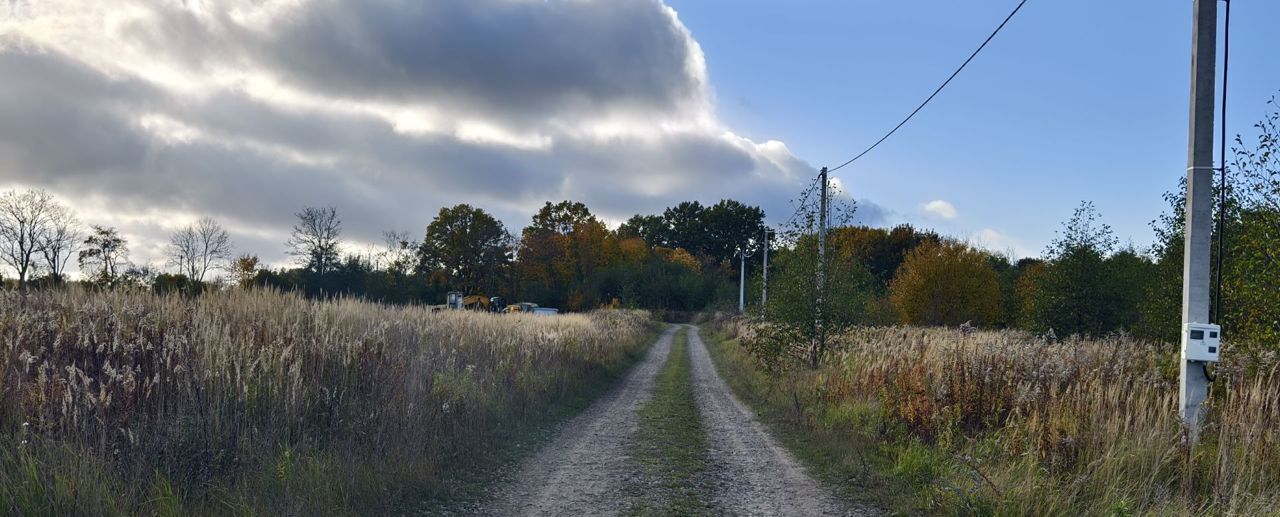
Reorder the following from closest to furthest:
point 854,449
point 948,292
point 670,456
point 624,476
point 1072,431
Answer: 1. point 1072,431
2. point 624,476
3. point 670,456
4. point 854,449
5. point 948,292

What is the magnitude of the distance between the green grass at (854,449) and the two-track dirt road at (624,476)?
322mm

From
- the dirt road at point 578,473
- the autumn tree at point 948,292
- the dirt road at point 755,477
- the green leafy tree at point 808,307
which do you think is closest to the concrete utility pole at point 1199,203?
the dirt road at point 755,477

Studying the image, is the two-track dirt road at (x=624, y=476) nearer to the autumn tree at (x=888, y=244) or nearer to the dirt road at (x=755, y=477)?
the dirt road at (x=755, y=477)

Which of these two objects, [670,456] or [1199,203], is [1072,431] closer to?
[1199,203]

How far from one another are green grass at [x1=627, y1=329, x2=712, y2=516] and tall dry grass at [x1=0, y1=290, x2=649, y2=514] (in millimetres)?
2072

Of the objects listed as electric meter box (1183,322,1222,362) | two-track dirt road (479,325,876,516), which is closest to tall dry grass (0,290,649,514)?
two-track dirt road (479,325,876,516)

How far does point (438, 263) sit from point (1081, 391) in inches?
2914

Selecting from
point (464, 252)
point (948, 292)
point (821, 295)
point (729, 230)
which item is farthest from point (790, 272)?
point (729, 230)

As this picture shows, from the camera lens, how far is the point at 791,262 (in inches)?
770

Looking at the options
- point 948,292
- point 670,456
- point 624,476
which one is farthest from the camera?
point 948,292

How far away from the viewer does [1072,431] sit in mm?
7848

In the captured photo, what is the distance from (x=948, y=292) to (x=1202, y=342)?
4430 cm

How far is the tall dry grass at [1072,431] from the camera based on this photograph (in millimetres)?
6766

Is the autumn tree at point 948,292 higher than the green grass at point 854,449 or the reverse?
higher
